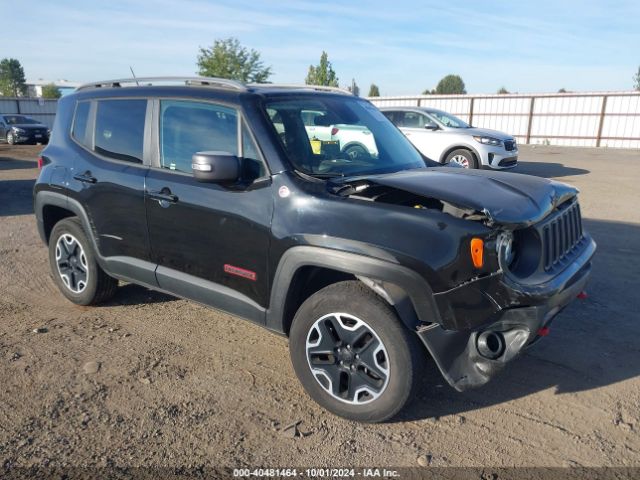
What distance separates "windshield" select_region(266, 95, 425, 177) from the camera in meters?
3.49

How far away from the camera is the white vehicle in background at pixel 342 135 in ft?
12.4

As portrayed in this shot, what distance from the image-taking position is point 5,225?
7914 mm

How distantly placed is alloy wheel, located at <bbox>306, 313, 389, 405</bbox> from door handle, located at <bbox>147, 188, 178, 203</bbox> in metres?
1.41

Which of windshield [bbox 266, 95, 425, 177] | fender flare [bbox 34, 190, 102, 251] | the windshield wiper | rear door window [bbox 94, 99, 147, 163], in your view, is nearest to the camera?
the windshield wiper

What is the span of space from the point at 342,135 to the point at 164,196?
4.52 feet

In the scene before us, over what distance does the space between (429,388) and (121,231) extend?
2637mm

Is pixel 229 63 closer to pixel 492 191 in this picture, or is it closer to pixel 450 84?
pixel 492 191

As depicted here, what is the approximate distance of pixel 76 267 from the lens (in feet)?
15.7

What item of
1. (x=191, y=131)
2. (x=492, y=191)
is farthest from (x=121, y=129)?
(x=492, y=191)

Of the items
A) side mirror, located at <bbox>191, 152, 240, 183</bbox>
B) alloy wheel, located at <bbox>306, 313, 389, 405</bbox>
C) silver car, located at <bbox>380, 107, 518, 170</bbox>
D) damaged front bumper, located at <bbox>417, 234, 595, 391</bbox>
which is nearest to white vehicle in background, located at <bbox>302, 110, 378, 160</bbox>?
side mirror, located at <bbox>191, 152, 240, 183</bbox>

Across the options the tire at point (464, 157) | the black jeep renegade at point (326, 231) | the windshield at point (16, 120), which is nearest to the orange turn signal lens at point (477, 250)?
the black jeep renegade at point (326, 231)

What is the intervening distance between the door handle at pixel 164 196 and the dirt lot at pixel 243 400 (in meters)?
1.15

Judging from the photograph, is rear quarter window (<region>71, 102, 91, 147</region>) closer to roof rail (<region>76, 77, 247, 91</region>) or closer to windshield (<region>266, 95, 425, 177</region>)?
roof rail (<region>76, 77, 247, 91</region>)

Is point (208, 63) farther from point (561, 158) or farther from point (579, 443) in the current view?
point (579, 443)
